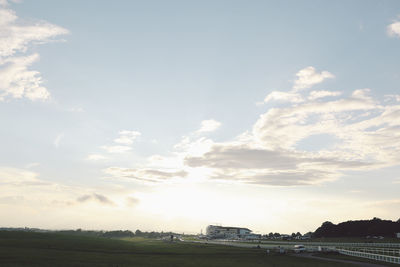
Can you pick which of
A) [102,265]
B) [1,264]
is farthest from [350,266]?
[1,264]

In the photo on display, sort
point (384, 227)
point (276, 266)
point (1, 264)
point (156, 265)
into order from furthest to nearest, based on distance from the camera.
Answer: point (384, 227) → point (276, 266) → point (156, 265) → point (1, 264)

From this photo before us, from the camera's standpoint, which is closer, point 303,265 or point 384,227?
point 303,265

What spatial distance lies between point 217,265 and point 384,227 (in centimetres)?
18611

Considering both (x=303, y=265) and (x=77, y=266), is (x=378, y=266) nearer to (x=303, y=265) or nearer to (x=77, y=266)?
(x=303, y=265)

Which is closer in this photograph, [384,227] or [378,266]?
[378,266]

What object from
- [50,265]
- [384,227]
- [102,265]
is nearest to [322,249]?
[102,265]

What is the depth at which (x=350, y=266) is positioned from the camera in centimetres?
Result: 5269

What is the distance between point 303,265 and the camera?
54.2 metres

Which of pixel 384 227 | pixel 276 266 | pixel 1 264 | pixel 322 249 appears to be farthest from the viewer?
pixel 384 227

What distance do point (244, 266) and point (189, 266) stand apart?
8.86 meters

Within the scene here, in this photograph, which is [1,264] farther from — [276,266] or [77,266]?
[276,266]

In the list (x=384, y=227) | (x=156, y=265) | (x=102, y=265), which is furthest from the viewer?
(x=384, y=227)

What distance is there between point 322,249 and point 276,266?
43.4 metres

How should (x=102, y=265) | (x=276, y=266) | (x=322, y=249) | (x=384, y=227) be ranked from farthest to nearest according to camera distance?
(x=384, y=227), (x=322, y=249), (x=276, y=266), (x=102, y=265)
